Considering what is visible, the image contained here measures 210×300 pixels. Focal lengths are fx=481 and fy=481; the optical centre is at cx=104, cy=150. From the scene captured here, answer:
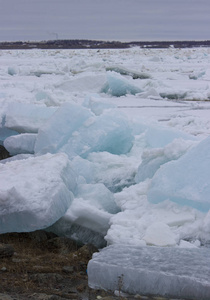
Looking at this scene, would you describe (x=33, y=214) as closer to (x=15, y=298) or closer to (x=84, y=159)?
(x=15, y=298)

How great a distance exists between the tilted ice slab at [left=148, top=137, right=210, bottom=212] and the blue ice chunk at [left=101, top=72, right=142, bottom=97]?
541cm

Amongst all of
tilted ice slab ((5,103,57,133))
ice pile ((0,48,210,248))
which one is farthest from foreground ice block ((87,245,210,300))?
tilted ice slab ((5,103,57,133))

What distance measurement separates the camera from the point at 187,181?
287 centimetres

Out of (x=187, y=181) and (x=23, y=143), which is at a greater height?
(x=187, y=181)

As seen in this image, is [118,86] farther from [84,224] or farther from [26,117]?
[84,224]

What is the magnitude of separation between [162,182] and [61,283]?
99 centimetres

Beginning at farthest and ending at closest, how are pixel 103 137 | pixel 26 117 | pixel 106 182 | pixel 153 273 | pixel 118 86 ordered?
1. pixel 118 86
2. pixel 26 117
3. pixel 103 137
4. pixel 106 182
5. pixel 153 273

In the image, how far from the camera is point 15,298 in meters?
1.88

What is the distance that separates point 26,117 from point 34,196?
2.22 meters

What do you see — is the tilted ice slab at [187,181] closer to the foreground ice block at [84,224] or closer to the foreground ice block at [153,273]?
the foreground ice block at [84,224]

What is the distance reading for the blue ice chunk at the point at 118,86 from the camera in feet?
27.3

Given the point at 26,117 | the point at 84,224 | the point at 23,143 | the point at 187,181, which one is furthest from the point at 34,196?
the point at 26,117

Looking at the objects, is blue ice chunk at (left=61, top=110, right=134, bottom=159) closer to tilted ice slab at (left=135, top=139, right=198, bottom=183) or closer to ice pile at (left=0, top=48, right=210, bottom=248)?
ice pile at (left=0, top=48, right=210, bottom=248)

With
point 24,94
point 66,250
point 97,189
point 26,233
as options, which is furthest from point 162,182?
point 24,94
